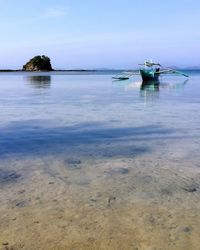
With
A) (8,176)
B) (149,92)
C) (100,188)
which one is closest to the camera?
(100,188)

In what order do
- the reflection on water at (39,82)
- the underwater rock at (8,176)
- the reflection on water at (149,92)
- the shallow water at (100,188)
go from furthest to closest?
the reflection on water at (39,82), the reflection on water at (149,92), the underwater rock at (8,176), the shallow water at (100,188)

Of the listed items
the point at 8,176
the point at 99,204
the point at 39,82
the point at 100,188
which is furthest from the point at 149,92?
the point at 99,204

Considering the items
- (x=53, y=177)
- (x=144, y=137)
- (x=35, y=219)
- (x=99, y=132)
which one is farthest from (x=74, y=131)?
(x=35, y=219)

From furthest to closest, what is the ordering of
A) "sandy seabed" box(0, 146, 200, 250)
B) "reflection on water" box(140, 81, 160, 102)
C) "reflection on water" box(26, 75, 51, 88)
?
"reflection on water" box(26, 75, 51, 88)
"reflection on water" box(140, 81, 160, 102)
"sandy seabed" box(0, 146, 200, 250)

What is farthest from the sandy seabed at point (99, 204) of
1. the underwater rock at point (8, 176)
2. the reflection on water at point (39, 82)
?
the reflection on water at point (39, 82)

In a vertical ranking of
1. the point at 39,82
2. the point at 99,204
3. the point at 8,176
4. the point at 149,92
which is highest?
the point at 39,82

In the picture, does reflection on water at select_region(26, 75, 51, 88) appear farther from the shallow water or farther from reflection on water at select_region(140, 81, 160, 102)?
the shallow water

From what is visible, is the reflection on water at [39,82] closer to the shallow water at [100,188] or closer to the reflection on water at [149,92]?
the reflection on water at [149,92]

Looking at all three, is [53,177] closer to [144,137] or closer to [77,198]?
[77,198]

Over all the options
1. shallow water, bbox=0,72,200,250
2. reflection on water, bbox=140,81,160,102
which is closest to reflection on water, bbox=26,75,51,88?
reflection on water, bbox=140,81,160,102

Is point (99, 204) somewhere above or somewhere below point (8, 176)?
below

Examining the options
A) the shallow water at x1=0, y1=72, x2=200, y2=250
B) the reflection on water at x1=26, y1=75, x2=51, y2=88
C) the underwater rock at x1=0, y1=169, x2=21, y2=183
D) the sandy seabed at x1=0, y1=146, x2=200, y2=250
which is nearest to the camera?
the sandy seabed at x1=0, y1=146, x2=200, y2=250

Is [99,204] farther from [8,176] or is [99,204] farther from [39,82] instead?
[39,82]

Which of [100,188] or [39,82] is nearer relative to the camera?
[100,188]
